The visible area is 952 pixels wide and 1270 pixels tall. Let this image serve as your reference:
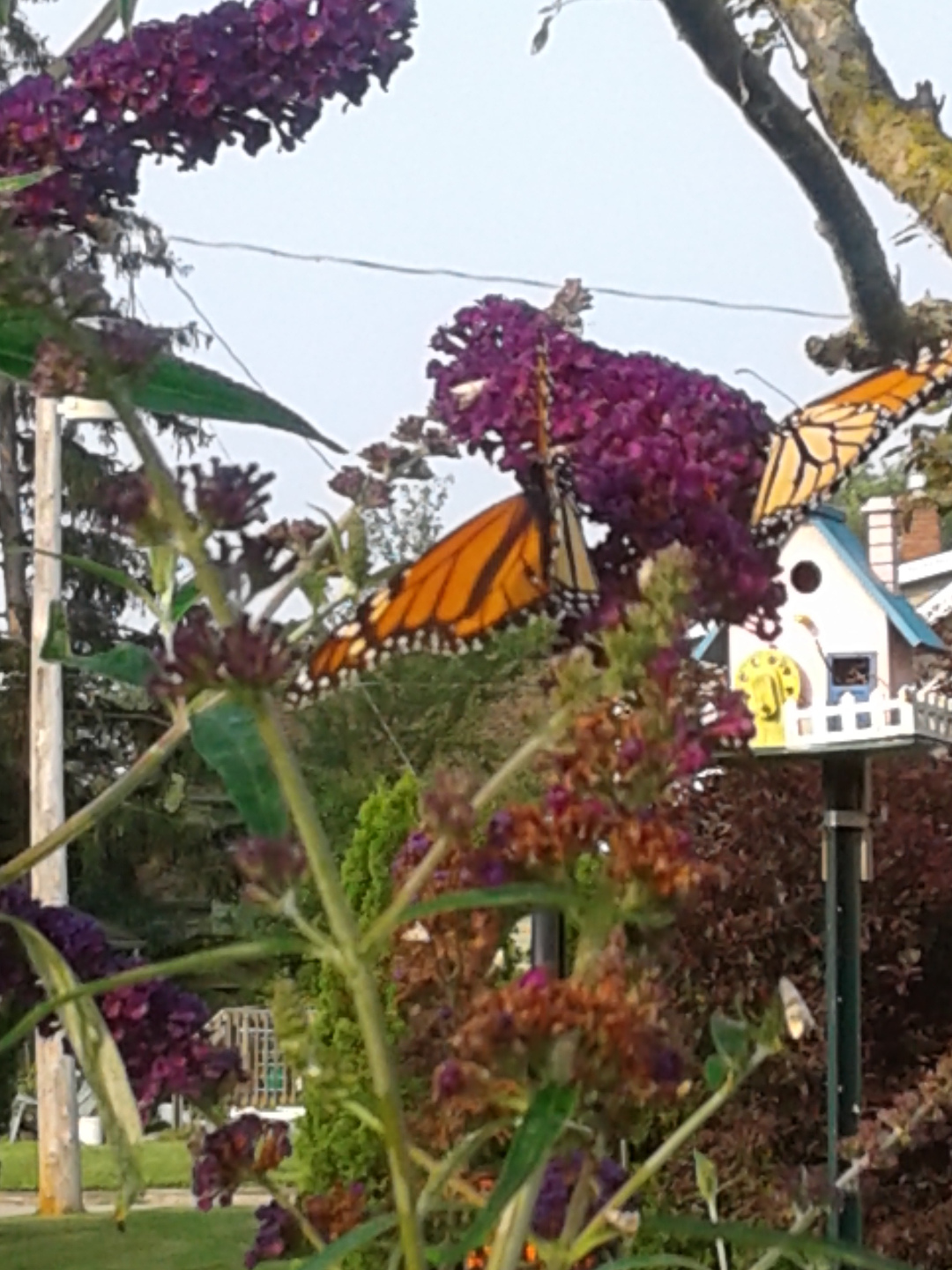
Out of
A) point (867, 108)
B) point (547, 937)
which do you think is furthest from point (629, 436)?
point (867, 108)

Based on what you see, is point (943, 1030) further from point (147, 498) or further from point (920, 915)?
point (147, 498)

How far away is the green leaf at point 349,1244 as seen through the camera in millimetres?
582

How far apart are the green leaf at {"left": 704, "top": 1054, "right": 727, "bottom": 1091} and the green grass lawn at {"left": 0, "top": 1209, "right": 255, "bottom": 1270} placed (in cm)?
744

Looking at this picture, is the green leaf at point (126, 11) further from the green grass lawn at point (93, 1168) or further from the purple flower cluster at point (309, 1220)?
the green grass lawn at point (93, 1168)

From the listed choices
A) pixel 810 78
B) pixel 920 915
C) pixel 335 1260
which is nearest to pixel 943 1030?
pixel 920 915

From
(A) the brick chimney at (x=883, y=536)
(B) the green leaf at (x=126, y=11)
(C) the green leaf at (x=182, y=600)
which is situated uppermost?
(A) the brick chimney at (x=883, y=536)

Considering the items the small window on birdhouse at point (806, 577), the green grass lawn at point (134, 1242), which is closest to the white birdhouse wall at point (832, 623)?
the small window on birdhouse at point (806, 577)

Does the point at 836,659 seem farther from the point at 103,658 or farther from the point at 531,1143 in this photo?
the point at 531,1143

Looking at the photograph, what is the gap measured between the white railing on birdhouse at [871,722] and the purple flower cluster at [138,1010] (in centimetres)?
219

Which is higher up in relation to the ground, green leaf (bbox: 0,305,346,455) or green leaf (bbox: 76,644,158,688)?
green leaf (bbox: 0,305,346,455)

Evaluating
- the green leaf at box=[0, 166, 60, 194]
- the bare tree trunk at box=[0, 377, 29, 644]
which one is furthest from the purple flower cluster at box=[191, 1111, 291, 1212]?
the bare tree trunk at box=[0, 377, 29, 644]

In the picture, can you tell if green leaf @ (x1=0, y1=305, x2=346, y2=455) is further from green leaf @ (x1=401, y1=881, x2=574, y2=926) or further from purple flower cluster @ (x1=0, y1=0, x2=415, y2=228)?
green leaf @ (x1=401, y1=881, x2=574, y2=926)

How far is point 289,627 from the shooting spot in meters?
0.70

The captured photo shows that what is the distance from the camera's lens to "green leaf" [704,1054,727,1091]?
0.69 meters
